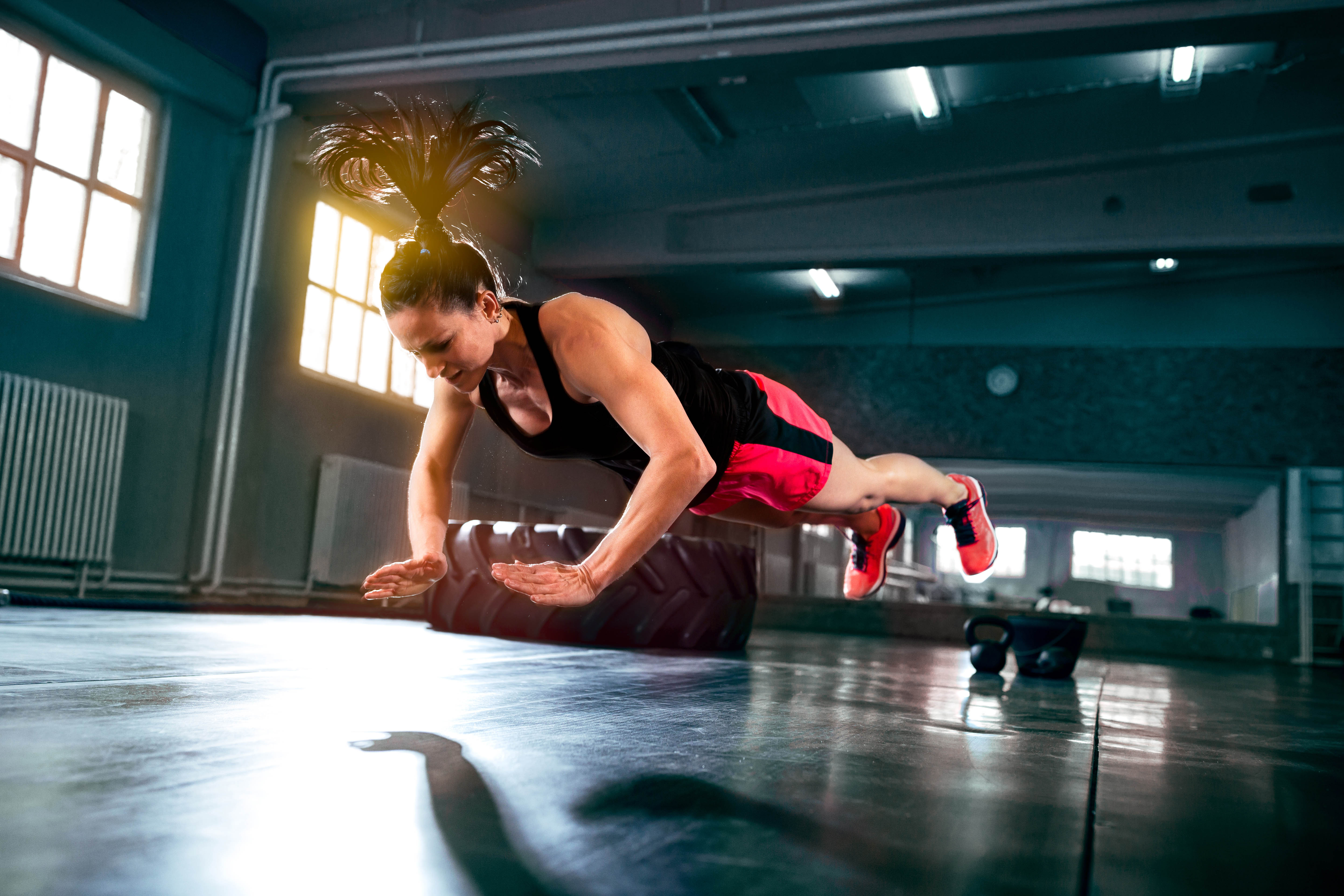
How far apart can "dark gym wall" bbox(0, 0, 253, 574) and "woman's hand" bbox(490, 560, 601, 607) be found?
161 inches

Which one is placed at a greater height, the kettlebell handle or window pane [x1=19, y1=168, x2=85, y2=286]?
window pane [x1=19, y1=168, x2=85, y2=286]

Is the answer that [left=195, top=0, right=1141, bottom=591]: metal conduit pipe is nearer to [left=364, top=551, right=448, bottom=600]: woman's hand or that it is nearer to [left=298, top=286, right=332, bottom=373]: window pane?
[left=298, top=286, right=332, bottom=373]: window pane

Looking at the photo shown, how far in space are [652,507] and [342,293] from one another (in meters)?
5.26

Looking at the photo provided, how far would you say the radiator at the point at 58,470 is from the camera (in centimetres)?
405

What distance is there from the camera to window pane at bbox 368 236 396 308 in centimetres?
626

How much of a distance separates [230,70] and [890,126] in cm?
402

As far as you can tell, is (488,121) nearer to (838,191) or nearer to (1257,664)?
(838,191)

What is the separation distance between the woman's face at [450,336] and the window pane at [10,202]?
12.1 ft

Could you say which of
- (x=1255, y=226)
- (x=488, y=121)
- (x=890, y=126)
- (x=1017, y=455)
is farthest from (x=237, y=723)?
(x=1017, y=455)

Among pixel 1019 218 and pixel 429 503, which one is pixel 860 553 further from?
pixel 1019 218

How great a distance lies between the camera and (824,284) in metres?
8.55

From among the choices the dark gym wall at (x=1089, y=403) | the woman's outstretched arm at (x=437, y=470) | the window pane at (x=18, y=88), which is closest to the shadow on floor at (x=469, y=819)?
the woman's outstretched arm at (x=437, y=470)

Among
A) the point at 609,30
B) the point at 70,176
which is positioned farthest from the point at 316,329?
the point at 609,30

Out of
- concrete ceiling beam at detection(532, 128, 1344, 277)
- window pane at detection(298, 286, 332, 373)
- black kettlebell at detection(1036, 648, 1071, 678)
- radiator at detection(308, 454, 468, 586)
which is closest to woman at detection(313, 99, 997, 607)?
black kettlebell at detection(1036, 648, 1071, 678)
